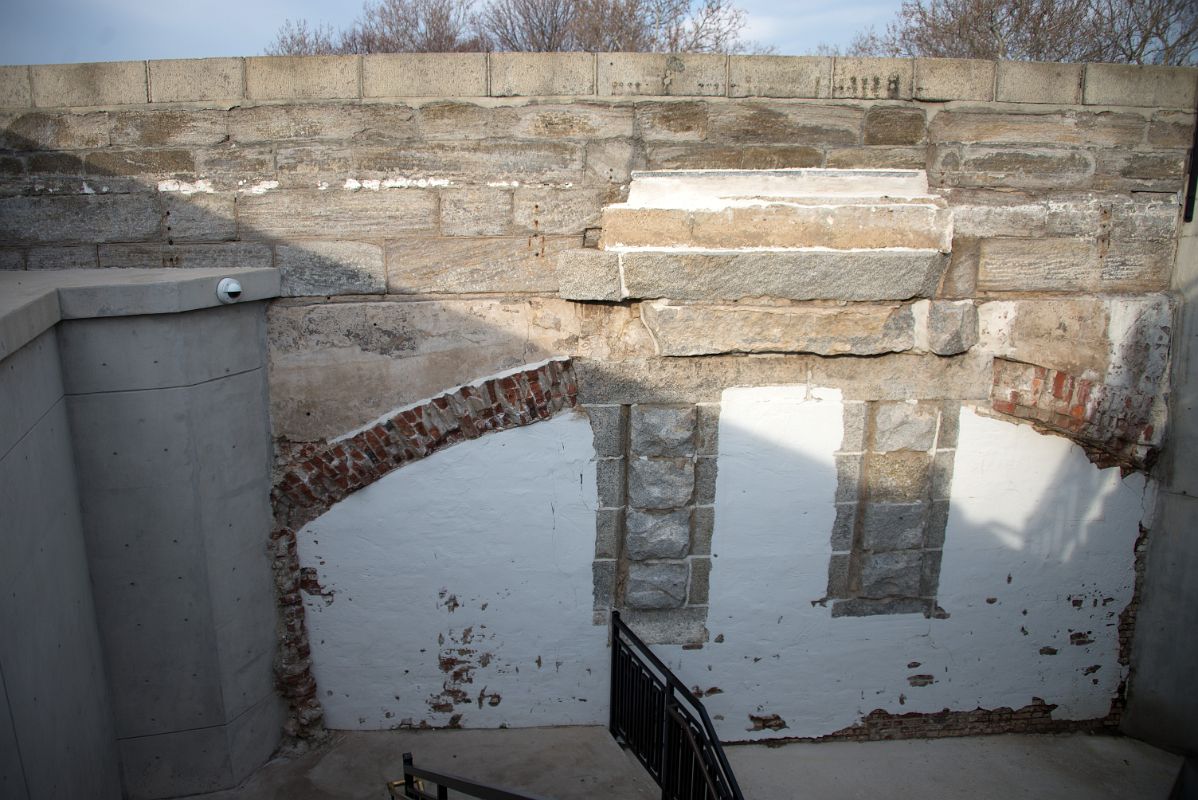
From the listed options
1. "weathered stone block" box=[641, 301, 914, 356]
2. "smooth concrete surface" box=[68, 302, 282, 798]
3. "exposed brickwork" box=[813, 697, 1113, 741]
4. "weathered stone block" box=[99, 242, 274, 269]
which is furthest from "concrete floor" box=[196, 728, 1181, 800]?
"weathered stone block" box=[99, 242, 274, 269]

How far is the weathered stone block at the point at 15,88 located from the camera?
12.5 ft

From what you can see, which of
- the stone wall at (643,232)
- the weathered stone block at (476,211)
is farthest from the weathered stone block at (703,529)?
the weathered stone block at (476,211)

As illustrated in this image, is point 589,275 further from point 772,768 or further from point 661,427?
point 772,768

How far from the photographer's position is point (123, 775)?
397 centimetres

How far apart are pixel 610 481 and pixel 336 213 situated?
77.3 inches

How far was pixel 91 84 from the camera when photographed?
3.86m

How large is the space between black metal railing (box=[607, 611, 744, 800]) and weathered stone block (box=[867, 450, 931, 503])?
1.54 m

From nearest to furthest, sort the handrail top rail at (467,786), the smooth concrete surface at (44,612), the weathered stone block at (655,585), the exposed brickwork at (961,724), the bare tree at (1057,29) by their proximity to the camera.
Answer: the smooth concrete surface at (44,612) → the handrail top rail at (467,786) → the weathered stone block at (655,585) → the exposed brickwork at (961,724) → the bare tree at (1057,29)

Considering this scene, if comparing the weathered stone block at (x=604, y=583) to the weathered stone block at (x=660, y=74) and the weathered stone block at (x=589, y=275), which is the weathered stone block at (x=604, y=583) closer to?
the weathered stone block at (x=589, y=275)

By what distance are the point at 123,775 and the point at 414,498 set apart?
197 cm

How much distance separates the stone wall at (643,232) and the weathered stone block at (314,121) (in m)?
0.01

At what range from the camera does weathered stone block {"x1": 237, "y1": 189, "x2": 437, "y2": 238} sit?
3.93 meters

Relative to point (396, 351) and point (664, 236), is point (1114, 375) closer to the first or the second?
point (664, 236)

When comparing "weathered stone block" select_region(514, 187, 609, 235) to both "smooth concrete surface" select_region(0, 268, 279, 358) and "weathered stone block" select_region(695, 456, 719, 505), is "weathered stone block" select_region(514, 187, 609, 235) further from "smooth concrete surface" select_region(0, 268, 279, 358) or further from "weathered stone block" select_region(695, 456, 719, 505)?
"weathered stone block" select_region(695, 456, 719, 505)
